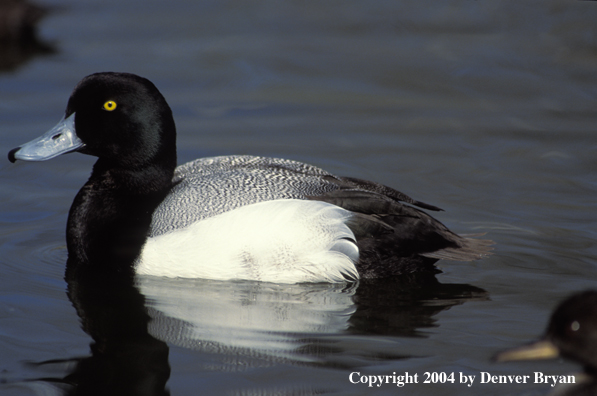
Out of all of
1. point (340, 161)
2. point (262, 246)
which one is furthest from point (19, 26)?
point (262, 246)

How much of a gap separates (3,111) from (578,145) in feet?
18.5

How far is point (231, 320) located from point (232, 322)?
0.06 ft

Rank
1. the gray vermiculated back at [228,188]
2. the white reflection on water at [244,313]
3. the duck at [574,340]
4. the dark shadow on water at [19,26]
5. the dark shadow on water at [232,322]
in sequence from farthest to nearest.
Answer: the dark shadow on water at [19,26] < the gray vermiculated back at [228,188] < the white reflection on water at [244,313] < the dark shadow on water at [232,322] < the duck at [574,340]

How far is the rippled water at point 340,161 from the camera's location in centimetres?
468

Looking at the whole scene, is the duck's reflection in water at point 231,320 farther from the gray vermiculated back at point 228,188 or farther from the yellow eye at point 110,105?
the yellow eye at point 110,105

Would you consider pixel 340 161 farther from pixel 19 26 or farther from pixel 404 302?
pixel 19 26

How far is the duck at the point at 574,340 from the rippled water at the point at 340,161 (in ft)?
1.82

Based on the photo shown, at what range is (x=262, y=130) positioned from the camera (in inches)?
332

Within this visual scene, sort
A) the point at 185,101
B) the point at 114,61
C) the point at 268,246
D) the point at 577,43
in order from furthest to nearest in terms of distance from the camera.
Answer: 1. the point at 577,43
2. the point at 114,61
3. the point at 185,101
4. the point at 268,246

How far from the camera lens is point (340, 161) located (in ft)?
25.6

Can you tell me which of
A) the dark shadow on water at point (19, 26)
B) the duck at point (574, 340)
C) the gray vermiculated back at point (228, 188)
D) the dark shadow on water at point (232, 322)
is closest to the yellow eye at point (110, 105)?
the gray vermiculated back at point (228, 188)

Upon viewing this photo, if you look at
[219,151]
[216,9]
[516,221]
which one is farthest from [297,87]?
[516,221]

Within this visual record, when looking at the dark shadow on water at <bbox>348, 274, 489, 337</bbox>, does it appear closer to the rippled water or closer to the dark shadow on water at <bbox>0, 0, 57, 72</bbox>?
the rippled water

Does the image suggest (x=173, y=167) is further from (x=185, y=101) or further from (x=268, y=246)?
(x=185, y=101)
